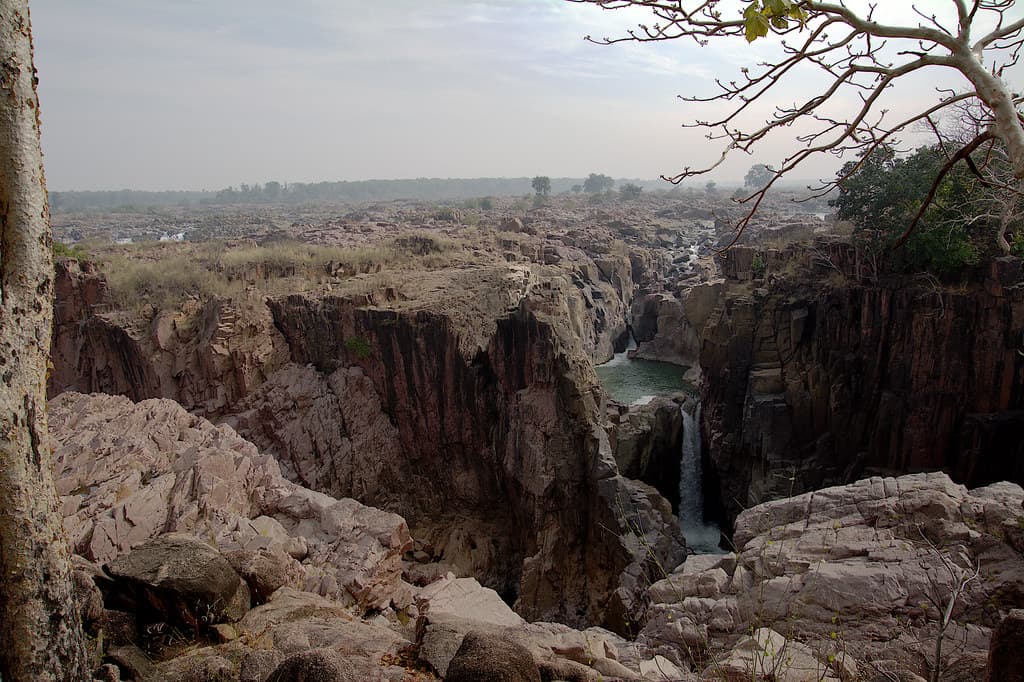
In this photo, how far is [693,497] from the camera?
21047 millimetres

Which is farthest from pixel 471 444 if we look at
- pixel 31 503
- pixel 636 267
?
pixel 636 267

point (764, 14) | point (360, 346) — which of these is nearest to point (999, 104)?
point (764, 14)

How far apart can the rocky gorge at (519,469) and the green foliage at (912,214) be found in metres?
0.99

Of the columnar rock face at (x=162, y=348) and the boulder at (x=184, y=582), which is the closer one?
the boulder at (x=184, y=582)

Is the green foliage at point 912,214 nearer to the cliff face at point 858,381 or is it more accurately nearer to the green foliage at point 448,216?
the cliff face at point 858,381

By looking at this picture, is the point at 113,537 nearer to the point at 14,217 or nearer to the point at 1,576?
the point at 1,576

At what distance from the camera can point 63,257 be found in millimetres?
Result: 19203

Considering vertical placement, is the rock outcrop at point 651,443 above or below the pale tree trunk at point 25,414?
below

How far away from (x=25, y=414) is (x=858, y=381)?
1981 centimetres

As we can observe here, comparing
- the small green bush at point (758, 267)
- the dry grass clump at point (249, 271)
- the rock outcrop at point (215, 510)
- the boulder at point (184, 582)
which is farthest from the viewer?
the small green bush at point (758, 267)

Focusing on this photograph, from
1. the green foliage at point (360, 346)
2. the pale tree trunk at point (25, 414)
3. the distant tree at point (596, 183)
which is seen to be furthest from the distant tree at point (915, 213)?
the distant tree at point (596, 183)

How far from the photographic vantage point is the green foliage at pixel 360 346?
16672mm

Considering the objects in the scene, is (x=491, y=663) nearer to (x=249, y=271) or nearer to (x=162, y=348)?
(x=162, y=348)

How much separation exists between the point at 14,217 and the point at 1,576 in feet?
5.87
